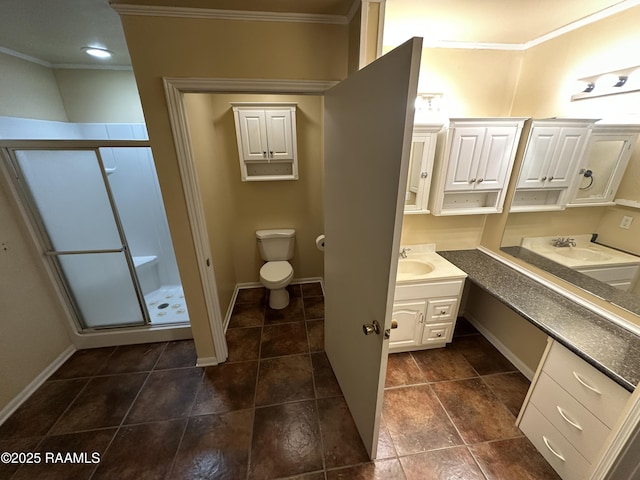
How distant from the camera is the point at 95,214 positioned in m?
1.88

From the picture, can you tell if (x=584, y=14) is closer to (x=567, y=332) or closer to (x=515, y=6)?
(x=515, y=6)

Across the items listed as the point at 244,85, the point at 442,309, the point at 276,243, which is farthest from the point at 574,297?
the point at 276,243

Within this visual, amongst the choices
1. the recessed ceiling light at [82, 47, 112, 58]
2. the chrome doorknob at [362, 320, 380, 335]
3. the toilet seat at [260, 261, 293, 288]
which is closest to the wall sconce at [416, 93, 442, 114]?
the chrome doorknob at [362, 320, 380, 335]

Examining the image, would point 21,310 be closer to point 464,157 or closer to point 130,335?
point 130,335

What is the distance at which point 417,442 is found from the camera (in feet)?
4.72

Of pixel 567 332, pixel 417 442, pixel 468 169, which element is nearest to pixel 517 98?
pixel 468 169

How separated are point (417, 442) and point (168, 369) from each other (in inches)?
73.9

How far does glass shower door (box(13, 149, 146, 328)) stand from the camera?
172cm

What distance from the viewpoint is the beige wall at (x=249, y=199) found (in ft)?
7.34

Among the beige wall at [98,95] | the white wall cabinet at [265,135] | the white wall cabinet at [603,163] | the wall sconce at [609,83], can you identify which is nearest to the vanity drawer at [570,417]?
the white wall cabinet at [603,163]

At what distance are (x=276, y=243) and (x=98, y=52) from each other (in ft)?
7.27

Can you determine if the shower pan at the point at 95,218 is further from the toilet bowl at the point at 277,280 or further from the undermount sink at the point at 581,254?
the undermount sink at the point at 581,254

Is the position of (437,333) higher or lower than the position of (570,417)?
lower

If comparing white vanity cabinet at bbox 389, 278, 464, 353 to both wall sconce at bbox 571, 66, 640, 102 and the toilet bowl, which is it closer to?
the toilet bowl
